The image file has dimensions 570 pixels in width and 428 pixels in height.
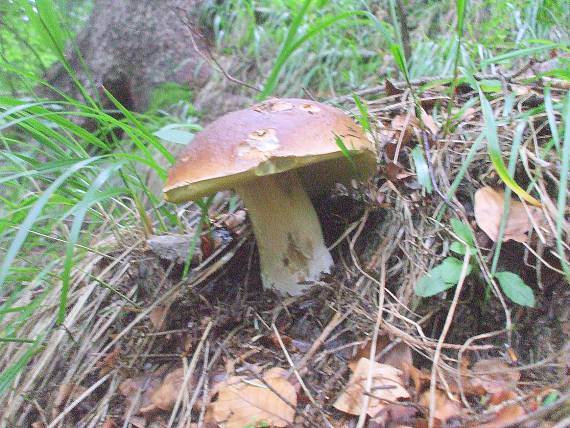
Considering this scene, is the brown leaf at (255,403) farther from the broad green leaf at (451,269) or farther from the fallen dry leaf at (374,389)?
the broad green leaf at (451,269)

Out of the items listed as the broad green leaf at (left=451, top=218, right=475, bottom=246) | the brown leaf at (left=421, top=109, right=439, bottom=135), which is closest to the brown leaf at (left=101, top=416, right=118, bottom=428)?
the broad green leaf at (left=451, top=218, right=475, bottom=246)

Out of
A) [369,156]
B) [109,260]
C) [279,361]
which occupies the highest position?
[369,156]

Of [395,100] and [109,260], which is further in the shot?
[395,100]

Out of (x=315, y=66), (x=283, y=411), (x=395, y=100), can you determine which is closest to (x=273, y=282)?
(x=283, y=411)

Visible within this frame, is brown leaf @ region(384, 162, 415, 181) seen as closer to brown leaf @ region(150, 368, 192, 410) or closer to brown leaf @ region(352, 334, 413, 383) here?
brown leaf @ region(352, 334, 413, 383)

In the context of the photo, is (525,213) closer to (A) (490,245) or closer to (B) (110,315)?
(A) (490,245)

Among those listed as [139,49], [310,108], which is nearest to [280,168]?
[310,108]

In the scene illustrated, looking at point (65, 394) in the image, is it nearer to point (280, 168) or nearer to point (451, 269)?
point (280, 168)
